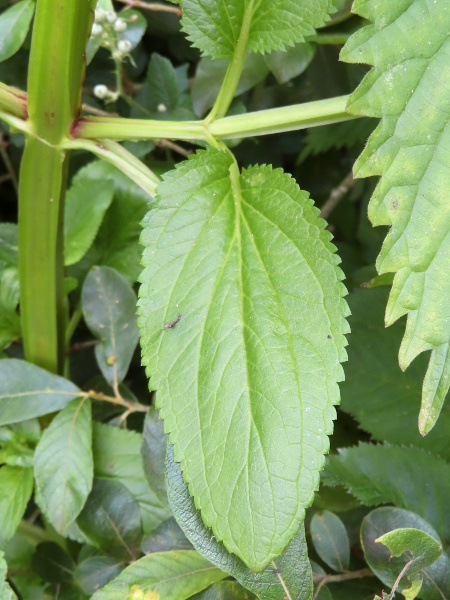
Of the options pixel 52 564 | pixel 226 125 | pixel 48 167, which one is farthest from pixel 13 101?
pixel 52 564

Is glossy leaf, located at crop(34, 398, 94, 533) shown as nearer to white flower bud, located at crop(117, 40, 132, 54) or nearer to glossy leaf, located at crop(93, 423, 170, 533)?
glossy leaf, located at crop(93, 423, 170, 533)

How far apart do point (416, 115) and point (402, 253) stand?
12 cm

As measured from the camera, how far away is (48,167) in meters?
0.68

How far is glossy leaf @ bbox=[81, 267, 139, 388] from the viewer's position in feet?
2.76

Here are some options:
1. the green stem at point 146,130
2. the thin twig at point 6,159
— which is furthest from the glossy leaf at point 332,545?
the thin twig at point 6,159

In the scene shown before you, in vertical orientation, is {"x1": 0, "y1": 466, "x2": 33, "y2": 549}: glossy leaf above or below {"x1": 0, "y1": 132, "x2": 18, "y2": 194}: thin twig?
below

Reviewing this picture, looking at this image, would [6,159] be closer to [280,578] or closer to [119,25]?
[119,25]

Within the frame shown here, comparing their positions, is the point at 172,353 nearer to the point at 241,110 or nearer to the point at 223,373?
the point at 223,373

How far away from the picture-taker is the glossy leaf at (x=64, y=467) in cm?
72

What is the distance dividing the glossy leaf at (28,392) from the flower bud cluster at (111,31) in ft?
1.46

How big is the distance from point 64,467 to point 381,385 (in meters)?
0.49

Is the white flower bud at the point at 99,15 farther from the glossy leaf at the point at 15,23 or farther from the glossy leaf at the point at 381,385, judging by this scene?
the glossy leaf at the point at 381,385

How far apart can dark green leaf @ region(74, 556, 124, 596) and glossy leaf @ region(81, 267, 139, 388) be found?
0.22 meters

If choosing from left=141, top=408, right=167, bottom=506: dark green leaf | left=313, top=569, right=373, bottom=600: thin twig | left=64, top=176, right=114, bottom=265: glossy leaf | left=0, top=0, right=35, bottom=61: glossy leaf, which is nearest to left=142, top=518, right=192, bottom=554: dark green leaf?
left=141, top=408, right=167, bottom=506: dark green leaf
